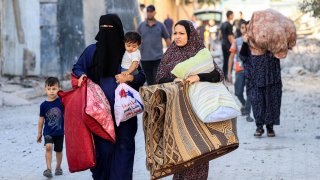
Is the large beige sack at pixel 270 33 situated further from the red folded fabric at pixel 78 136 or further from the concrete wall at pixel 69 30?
the concrete wall at pixel 69 30

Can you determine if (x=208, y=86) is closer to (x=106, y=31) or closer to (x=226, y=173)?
(x=106, y=31)

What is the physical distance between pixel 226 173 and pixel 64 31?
934cm

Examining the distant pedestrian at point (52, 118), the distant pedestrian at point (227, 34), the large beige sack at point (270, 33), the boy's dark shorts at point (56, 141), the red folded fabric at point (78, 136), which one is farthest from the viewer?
the distant pedestrian at point (227, 34)

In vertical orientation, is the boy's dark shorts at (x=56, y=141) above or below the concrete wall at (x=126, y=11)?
below

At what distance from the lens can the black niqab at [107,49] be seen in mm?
6180

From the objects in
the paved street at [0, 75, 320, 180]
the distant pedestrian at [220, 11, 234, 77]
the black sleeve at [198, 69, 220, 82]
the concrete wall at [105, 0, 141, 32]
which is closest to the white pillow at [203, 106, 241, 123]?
the black sleeve at [198, 69, 220, 82]

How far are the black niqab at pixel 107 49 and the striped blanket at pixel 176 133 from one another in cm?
47

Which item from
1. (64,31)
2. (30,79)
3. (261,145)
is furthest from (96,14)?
(261,145)

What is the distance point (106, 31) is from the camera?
6.20 m

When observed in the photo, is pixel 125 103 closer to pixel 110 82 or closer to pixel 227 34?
pixel 110 82

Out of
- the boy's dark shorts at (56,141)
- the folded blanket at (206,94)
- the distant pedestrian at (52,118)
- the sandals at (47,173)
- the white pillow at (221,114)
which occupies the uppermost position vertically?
the folded blanket at (206,94)

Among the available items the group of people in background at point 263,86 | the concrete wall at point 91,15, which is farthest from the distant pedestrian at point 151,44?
the concrete wall at point 91,15

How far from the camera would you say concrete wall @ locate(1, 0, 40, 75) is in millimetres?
16234

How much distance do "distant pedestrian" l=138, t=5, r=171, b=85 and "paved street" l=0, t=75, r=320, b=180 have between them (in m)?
1.90
